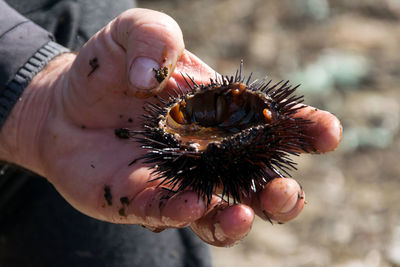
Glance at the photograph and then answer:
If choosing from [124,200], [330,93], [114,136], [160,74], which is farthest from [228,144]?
[330,93]

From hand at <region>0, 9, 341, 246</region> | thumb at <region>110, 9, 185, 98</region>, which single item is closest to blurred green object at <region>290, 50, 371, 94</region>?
hand at <region>0, 9, 341, 246</region>

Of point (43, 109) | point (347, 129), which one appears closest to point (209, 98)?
point (43, 109)

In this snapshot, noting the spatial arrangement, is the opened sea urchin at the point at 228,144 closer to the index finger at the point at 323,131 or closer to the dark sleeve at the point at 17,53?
the index finger at the point at 323,131

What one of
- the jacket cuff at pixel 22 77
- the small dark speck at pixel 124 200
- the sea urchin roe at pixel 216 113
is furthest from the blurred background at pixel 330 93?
the jacket cuff at pixel 22 77

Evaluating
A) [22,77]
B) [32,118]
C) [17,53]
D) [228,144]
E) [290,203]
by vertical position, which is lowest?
[32,118]

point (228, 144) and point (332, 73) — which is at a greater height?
point (228, 144)

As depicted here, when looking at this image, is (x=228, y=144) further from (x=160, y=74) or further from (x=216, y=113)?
(x=216, y=113)

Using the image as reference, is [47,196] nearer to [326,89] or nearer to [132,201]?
[132,201]
